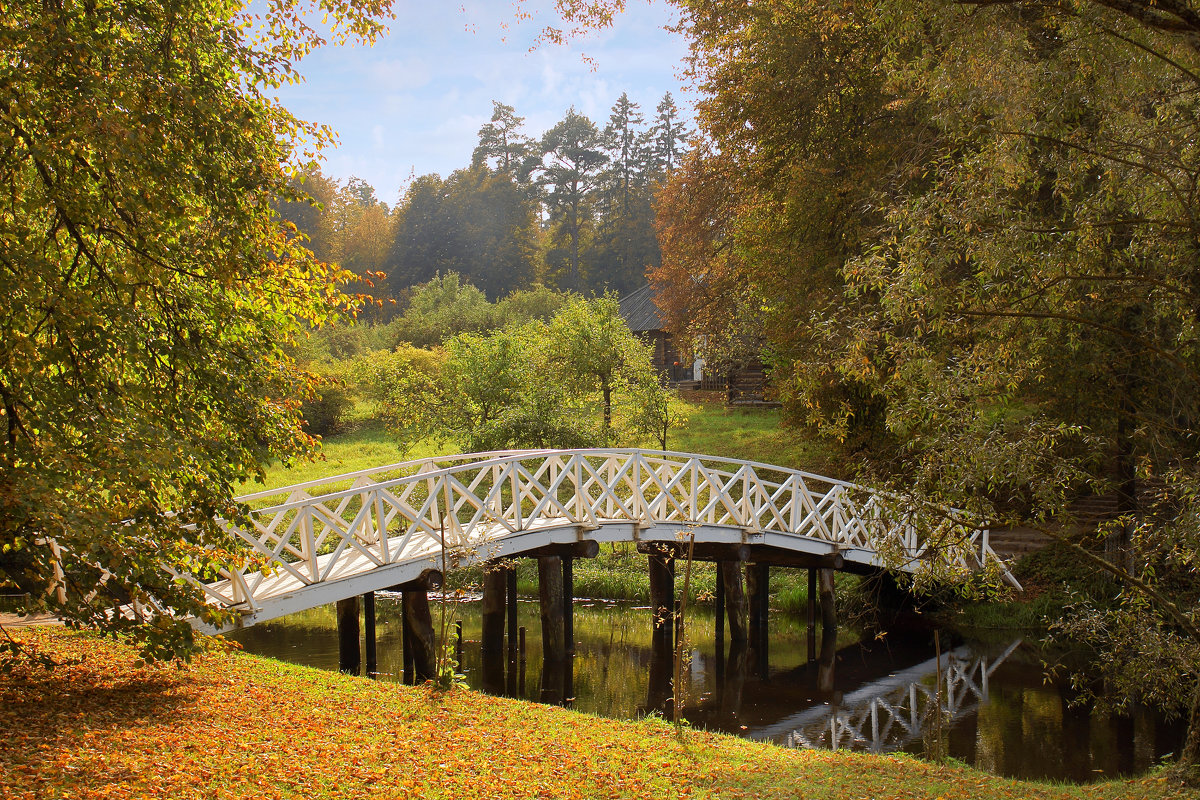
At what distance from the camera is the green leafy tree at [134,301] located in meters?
5.96

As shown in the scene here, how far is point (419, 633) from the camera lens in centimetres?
1286

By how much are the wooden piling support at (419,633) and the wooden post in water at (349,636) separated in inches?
35.3

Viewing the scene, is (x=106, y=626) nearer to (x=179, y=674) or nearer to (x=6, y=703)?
(x=6, y=703)

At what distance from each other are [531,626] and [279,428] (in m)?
12.6

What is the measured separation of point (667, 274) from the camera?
2892cm

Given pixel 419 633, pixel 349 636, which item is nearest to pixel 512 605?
pixel 419 633

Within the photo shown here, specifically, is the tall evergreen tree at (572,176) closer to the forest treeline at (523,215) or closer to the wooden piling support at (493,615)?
the forest treeline at (523,215)

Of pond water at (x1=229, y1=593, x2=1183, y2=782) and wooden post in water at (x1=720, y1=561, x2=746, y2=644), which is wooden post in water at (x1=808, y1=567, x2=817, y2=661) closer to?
pond water at (x1=229, y1=593, x2=1183, y2=782)

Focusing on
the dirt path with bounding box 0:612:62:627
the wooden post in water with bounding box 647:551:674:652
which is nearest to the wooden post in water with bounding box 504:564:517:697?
the wooden post in water with bounding box 647:551:674:652

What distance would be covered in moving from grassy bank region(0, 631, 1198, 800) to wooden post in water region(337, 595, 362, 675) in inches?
99.3

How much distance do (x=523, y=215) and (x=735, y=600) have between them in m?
52.9

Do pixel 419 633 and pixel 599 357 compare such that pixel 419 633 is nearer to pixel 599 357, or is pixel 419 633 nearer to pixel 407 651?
pixel 407 651

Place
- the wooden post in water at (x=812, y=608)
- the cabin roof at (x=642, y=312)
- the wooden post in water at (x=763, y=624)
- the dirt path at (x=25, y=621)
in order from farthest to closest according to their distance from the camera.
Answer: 1. the cabin roof at (x=642, y=312)
2. the wooden post in water at (x=812, y=608)
3. the wooden post in water at (x=763, y=624)
4. the dirt path at (x=25, y=621)

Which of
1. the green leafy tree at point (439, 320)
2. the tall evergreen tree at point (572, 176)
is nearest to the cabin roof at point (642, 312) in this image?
the green leafy tree at point (439, 320)
